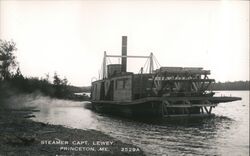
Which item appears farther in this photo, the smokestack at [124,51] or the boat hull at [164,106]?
the smokestack at [124,51]

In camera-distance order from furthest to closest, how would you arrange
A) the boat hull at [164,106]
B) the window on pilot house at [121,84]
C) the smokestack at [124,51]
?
the smokestack at [124,51]
the window on pilot house at [121,84]
the boat hull at [164,106]

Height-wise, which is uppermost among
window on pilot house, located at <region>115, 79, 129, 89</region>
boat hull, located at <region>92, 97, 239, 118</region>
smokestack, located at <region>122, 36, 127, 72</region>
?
smokestack, located at <region>122, 36, 127, 72</region>

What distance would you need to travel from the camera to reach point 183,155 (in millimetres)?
12477

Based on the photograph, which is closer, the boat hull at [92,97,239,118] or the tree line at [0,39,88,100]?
the boat hull at [92,97,239,118]

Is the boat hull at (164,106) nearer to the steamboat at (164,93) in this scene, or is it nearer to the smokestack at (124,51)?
the steamboat at (164,93)

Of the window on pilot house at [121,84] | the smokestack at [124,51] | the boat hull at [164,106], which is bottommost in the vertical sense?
the boat hull at [164,106]

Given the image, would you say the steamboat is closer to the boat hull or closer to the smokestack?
the boat hull

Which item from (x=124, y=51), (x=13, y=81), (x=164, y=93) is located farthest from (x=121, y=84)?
(x=13, y=81)

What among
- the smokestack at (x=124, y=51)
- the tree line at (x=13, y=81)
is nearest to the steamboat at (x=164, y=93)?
the smokestack at (x=124, y=51)

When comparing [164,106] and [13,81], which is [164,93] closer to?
[164,106]

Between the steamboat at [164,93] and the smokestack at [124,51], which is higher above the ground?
the smokestack at [124,51]

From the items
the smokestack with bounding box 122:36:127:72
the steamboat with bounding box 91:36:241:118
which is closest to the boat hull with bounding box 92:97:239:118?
the steamboat with bounding box 91:36:241:118

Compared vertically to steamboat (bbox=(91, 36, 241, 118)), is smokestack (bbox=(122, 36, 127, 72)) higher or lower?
higher

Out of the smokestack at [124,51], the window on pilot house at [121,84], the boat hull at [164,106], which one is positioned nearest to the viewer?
the boat hull at [164,106]
